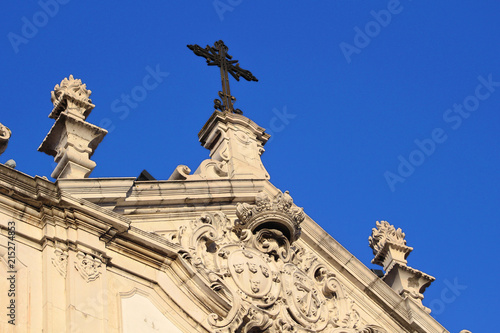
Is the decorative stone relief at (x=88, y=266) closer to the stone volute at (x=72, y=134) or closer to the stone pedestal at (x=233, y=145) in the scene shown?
the stone volute at (x=72, y=134)

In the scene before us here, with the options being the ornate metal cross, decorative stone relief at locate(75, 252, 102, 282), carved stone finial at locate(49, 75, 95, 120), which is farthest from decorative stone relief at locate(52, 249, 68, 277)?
the ornate metal cross

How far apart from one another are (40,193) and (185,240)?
114 inches

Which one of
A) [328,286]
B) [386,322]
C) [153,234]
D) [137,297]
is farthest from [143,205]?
[386,322]

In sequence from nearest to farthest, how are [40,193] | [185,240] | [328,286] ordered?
[40,193]
[185,240]
[328,286]

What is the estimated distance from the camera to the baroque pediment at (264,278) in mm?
18656

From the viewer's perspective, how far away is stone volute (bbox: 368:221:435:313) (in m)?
22.5

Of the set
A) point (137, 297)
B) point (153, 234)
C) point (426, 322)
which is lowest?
point (137, 297)

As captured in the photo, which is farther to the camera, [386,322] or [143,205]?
[386,322]

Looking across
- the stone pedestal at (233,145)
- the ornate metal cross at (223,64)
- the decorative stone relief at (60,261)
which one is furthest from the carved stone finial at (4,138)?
the ornate metal cross at (223,64)

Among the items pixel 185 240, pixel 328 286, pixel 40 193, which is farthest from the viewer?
pixel 328 286

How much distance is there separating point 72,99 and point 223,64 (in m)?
5.51

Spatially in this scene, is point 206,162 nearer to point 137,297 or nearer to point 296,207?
point 296,207

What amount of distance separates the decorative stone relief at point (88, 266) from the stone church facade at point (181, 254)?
0.02m

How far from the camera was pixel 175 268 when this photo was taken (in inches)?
728
